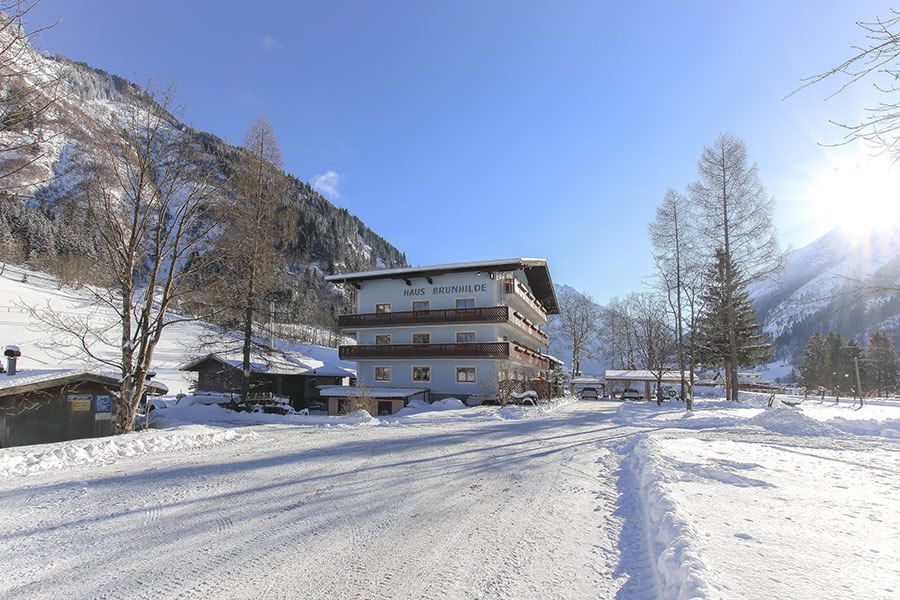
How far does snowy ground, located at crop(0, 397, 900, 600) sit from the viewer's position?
414 cm

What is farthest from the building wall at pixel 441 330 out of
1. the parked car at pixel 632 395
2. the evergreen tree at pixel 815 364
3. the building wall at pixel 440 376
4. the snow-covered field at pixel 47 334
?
the evergreen tree at pixel 815 364

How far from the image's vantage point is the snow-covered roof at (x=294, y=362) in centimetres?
2874

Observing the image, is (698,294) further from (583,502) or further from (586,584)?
(586,584)

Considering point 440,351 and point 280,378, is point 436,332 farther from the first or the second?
point 280,378

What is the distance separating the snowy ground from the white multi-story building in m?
22.9

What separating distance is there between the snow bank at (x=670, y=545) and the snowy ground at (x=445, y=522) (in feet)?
0.09

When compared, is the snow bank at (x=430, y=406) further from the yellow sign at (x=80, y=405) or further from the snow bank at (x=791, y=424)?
the snow bank at (x=791, y=424)

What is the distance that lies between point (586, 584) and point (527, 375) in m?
43.0

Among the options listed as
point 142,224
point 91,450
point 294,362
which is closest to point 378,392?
point 294,362

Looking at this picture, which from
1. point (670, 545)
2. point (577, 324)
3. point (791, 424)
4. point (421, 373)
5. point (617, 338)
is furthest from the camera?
point (617, 338)

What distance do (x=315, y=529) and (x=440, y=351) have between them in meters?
29.7

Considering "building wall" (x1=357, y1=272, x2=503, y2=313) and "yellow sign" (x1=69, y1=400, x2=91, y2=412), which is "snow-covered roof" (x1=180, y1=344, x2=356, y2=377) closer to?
"building wall" (x1=357, y1=272, x2=503, y2=313)

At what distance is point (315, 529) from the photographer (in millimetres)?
5672

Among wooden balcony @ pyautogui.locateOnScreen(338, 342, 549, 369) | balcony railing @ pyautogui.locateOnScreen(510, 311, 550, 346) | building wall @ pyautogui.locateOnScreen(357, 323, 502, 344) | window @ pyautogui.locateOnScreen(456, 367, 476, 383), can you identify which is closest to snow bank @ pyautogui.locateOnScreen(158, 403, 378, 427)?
wooden balcony @ pyautogui.locateOnScreen(338, 342, 549, 369)
